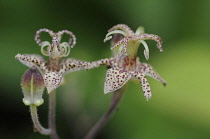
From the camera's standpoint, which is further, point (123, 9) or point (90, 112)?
point (123, 9)

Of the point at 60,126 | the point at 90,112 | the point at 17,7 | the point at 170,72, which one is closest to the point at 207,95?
the point at 170,72

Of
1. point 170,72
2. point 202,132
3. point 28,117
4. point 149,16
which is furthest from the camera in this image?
point 149,16

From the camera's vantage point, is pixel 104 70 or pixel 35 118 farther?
pixel 104 70

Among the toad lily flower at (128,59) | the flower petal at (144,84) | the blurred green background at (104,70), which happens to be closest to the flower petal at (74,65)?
the toad lily flower at (128,59)

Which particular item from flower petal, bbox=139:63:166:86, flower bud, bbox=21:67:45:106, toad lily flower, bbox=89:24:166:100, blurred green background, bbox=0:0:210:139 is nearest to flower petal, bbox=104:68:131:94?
toad lily flower, bbox=89:24:166:100

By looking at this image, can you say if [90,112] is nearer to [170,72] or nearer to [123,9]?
[170,72]

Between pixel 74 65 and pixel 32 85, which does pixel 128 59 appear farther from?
pixel 32 85

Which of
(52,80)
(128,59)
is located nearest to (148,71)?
(128,59)
